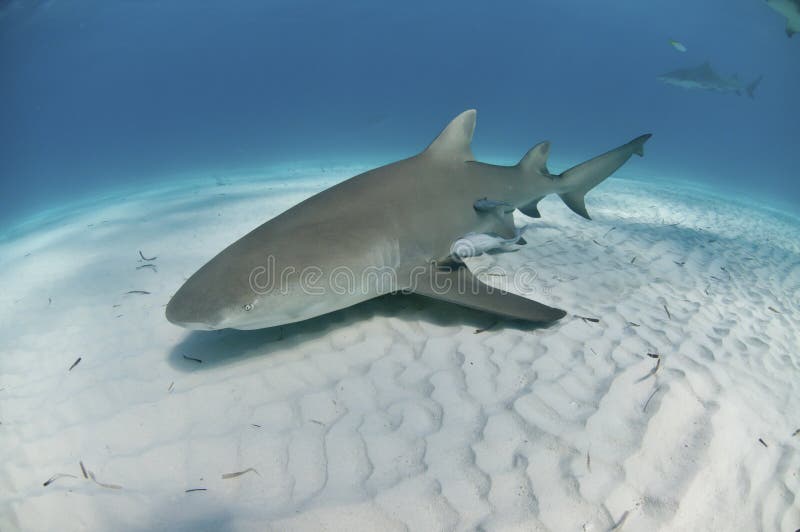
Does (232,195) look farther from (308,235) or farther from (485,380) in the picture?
(485,380)

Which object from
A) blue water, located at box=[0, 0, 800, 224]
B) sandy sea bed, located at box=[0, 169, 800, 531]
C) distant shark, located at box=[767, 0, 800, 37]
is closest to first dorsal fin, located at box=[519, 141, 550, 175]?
sandy sea bed, located at box=[0, 169, 800, 531]

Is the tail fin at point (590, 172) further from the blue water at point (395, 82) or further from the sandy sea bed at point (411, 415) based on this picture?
the blue water at point (395, 82)

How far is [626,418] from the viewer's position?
2098 millimetres

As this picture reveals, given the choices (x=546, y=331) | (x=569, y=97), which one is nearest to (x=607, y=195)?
(x=546, y=331)

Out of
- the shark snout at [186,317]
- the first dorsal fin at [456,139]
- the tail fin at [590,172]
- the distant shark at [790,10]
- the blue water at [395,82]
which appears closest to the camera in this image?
the shark snout at [186,317]

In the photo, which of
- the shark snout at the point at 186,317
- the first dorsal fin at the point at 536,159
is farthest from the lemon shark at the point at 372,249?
the first dorsal fin at the point at 536,159

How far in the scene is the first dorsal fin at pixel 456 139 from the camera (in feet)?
12.9

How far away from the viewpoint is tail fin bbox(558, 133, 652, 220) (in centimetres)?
494

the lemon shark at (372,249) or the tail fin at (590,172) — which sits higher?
the tail fin at (590,172)

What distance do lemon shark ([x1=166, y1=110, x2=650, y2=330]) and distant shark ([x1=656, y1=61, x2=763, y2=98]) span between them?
716 inches

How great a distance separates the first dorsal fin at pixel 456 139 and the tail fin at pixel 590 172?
161cm

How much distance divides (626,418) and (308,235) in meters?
2.40

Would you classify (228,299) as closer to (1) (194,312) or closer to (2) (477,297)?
(1) (194,312)

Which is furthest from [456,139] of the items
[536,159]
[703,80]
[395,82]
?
[395,82]
